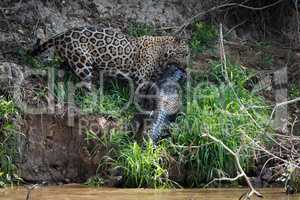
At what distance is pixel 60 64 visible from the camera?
11.4 metres

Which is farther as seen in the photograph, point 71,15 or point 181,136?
point 71,15

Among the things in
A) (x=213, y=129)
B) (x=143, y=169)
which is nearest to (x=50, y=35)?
(x=213, y=129)

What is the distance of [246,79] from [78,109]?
8.09ft

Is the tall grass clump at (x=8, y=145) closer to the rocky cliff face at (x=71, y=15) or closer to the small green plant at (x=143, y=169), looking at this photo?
the small green plant at (x=143, y=169)

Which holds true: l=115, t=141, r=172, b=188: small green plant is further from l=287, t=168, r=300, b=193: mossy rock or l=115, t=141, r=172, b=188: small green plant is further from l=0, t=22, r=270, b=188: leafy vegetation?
l=287, t=168, r=300, b=193: mossy rock

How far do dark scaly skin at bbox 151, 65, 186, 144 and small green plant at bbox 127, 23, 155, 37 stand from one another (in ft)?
4.12

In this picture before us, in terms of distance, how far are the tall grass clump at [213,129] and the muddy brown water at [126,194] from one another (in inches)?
15.9

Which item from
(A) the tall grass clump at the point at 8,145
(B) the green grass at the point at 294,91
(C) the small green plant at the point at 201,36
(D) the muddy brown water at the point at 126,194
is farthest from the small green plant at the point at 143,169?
(C) the small green plant at the point at 201,36

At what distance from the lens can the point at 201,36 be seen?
12961mm

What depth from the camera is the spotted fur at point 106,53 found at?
36.9 feet

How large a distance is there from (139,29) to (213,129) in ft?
11.0

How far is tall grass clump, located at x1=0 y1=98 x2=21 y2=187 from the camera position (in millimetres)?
9555

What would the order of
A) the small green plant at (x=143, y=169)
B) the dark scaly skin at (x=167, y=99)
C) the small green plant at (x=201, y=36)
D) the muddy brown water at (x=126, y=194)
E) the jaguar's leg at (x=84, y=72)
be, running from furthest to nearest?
the small green plant at (x=201, y=36), the jaguar's leg at (x=84, y=72), the dark scaly skin at (x=167, y=99), the small green plant at (x=143, y=169), the muddy brown water at (x=126, y=194)

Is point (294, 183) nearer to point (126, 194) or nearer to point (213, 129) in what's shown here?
point (213, 129)
